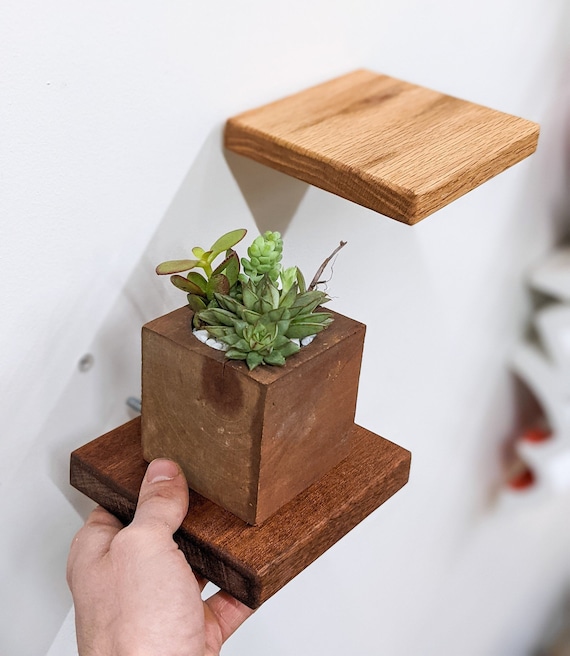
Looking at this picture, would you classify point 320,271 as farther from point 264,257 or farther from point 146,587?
point 146,587

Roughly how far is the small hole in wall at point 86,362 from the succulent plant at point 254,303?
0.41 ft

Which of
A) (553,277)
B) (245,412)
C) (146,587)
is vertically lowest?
(553,277)

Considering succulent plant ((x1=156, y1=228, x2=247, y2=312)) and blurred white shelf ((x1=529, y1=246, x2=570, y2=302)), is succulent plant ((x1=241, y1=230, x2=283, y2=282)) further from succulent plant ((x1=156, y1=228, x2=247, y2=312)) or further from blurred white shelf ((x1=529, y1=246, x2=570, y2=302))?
blurred white shelf ((x1=529, y1=246, x2=570, y2=302))

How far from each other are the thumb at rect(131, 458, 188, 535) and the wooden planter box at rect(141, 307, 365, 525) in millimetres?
11

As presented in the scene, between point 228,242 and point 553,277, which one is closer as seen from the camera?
point 228,242

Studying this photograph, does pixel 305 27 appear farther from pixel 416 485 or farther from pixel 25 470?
pixel 416 485

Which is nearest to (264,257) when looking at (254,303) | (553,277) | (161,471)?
(254,303)

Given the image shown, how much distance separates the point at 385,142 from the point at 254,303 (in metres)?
0.17

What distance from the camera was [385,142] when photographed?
0.58 metres

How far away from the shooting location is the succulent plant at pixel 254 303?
1.53 ft

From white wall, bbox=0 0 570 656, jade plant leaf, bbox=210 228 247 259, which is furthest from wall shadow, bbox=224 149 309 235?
jade plant leaf, bbox=210 228 247 259

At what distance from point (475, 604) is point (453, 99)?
910 mm

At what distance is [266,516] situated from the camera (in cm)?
51

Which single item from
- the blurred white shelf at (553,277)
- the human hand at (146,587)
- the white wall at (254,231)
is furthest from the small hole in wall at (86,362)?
the blurred white shelf at (553,277)
